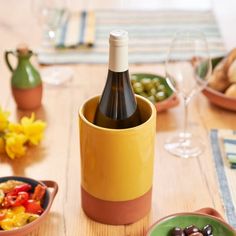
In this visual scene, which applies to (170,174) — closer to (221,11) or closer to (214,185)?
(214,185)

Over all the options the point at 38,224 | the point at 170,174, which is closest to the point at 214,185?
the point at 170,174

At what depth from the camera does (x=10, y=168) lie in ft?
3.38

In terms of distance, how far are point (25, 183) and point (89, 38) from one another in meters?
0.84

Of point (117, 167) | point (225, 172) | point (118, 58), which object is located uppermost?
point (118, 58)

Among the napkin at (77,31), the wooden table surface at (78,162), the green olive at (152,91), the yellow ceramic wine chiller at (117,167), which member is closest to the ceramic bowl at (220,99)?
the wooden table surface at (78,162)

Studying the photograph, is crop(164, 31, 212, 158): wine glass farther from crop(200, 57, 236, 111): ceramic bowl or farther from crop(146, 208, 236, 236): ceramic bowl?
crop(146, 208, 236, 236): ceramic bowl

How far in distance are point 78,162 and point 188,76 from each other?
341mm

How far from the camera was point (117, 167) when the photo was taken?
0.82 meters

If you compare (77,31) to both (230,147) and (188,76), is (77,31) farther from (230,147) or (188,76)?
(230,147)

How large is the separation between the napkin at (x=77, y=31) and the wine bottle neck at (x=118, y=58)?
2.77 feet

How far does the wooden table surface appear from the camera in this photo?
89 cm

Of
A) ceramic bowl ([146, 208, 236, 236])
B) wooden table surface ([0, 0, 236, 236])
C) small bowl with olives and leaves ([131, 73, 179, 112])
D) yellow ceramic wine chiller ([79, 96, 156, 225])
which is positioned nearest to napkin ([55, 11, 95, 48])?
wooden table surface ([0, 0, 236, 236])

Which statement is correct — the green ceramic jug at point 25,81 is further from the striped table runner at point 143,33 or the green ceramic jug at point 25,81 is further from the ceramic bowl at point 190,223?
the ceramic bowl at point 190,223

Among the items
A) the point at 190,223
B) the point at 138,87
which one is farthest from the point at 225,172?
the point at 138,87
